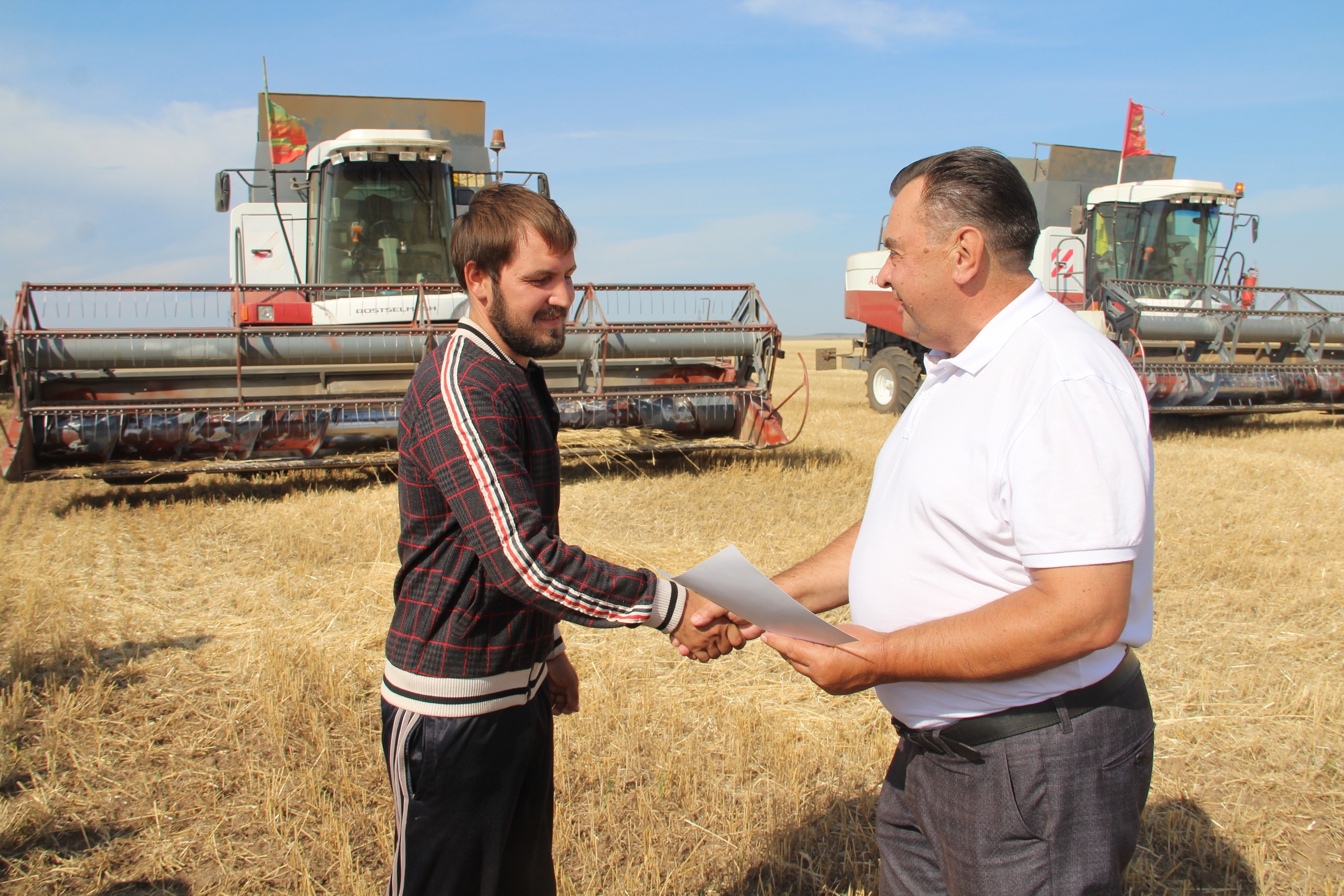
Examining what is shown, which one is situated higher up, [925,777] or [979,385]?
[979,385]

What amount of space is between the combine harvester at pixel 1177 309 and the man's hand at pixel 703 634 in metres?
9.72

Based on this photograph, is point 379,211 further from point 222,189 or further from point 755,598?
point 755,598

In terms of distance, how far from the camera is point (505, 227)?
1806 mm

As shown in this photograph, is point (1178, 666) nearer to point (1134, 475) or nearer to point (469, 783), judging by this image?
point (1134, 475)

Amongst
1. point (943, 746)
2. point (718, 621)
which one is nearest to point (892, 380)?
point (718, 621)

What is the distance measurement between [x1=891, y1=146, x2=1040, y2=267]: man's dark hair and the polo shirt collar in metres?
0.07

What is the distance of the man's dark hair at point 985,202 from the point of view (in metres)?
1.56

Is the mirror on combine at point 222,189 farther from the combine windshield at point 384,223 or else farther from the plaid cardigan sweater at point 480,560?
the plaid cardigan sweater at point 480,560

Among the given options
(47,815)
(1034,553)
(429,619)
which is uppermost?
(1034,553)

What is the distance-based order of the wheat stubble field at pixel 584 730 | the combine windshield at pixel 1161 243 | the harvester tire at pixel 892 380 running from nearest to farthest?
the wheat stubble field at pixel 584 730 → the combine windshield at pixel 1161 243 → the harvester tire at pixel 892 380

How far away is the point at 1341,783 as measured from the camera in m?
3.15

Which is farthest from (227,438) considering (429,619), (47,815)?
(429,619)

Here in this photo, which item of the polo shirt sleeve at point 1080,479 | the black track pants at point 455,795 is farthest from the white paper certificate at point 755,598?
Answer: the black track pants at point 455,795

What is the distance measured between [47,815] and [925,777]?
2827mm
